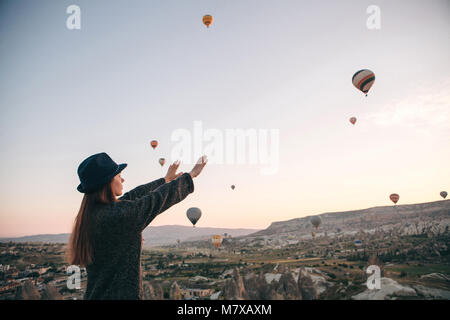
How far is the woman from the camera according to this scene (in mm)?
2125

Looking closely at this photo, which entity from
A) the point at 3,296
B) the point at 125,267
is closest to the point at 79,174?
the point at 125,267

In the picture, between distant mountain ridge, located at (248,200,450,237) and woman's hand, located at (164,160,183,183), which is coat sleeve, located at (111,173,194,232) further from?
distant mountain ridge, located at (248,200,450,237)

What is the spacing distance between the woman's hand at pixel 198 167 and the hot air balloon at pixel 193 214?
32.9 metres

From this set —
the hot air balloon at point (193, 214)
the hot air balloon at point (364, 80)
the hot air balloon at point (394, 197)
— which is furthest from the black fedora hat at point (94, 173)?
the hot air balloon at point (394, 197)

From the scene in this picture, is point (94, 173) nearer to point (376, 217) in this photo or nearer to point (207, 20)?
point (207, 20)

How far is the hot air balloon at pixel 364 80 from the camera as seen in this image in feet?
90.3

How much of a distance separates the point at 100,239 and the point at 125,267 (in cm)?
30

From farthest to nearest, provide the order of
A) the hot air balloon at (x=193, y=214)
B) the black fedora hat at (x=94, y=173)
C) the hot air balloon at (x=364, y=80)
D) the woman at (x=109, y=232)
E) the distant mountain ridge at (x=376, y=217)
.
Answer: the distant mountain ridge at (x=376, y=217)
the hot air balloon at (x=193, y=214)
the hot air balloon at (x=364, y=80)
the black fedora hat at (x=94, y=173)
the woman at (x=109, y=232)

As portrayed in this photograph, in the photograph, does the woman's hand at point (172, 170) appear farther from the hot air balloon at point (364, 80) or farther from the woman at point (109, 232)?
the hot air balloon at point (364, 80)

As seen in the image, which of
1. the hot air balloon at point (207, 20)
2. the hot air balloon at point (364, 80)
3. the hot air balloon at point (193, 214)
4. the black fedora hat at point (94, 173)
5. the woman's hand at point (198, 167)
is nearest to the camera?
the black fedora hat at point (94, 173)

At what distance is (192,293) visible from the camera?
18.4 m

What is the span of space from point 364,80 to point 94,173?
30.7 metres

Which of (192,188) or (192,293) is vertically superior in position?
(192,188)
